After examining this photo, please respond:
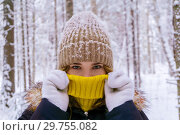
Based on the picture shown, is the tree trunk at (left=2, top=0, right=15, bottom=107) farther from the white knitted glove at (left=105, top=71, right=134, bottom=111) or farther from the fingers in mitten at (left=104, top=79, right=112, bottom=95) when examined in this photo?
the white knitted glove at (left=105, top=71, right=134, bottom=111)

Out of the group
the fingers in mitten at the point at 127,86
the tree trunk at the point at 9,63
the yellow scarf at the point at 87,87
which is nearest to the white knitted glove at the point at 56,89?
the yellow scarf at the point at 87,87

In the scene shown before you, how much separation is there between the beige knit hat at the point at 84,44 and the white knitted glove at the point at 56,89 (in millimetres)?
320

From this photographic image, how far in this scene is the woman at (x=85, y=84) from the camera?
4.58 ft

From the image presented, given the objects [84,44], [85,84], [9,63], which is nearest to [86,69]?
[85,84]

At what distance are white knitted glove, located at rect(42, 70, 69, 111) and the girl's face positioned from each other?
21 cm

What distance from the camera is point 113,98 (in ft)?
4.90

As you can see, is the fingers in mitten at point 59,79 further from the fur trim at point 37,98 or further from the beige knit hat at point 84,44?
the fur trim at point 37,98

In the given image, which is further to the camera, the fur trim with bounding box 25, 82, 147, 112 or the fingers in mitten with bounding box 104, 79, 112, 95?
the fur trim with bounding box 25, 82, 147, 112

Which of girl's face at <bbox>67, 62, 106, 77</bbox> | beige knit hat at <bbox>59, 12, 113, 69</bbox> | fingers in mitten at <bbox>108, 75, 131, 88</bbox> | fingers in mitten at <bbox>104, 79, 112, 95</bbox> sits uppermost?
beige knit hat at <bbox>59, 12, 113, 69</bbox>

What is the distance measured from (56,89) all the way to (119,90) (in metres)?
0.72

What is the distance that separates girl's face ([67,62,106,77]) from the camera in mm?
1669

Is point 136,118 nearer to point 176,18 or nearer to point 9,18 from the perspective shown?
point 176,18

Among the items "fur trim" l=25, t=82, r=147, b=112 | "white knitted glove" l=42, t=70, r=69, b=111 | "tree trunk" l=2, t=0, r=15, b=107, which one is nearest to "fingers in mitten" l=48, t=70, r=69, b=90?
"white knitted glove" l=42, t=70, r=69, b=111

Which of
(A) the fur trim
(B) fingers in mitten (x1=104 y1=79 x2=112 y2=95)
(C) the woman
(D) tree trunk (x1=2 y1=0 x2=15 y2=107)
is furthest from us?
(D) tree trunk (x1=2 y1=0 x2=15 y2=107)
